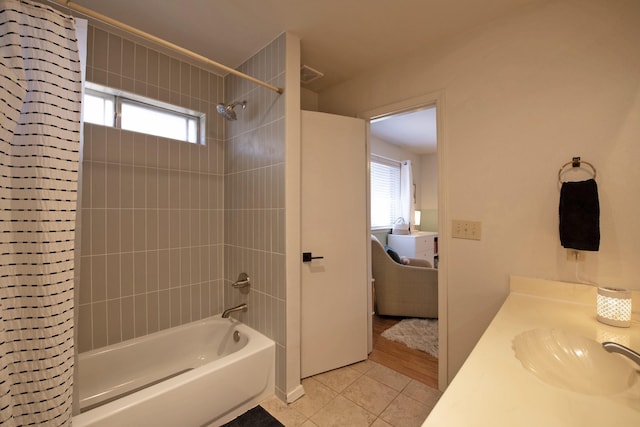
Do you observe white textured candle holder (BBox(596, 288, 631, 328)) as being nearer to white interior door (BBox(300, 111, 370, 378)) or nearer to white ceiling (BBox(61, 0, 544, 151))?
white interior door (BBox(300, 111, 370, 378))

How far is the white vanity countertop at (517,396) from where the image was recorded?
22.0 inches

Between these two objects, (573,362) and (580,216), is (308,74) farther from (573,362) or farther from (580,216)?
(573,362)

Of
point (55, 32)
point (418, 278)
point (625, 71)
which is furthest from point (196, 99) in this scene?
point (418, 278)

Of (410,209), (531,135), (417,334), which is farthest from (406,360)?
(410,209)

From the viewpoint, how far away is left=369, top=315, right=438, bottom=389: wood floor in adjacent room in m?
1.98

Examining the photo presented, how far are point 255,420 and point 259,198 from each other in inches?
54.7

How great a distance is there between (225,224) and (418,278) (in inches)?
83.5

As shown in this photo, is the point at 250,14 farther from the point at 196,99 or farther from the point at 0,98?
the point at 0,98

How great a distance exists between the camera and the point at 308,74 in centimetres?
217

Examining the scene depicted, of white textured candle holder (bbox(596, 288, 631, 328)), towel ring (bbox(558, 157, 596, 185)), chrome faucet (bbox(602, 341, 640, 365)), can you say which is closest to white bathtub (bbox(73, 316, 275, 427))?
chrome faucet (bbox(602, 341, 640, 365))

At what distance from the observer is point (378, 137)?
420 centimetres

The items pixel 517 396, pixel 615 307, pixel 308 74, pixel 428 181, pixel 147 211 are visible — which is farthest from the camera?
pixel 428 181

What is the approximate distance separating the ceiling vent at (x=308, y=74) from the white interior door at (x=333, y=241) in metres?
0.40

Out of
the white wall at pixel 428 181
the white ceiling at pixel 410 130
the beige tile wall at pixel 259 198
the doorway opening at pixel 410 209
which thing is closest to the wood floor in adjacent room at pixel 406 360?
the doorway opening at pixel 410 209
